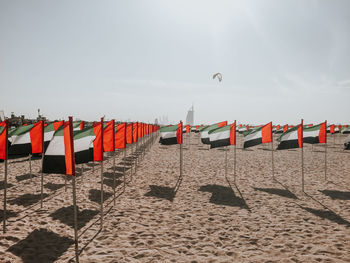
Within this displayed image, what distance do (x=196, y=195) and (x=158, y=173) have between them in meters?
5.02

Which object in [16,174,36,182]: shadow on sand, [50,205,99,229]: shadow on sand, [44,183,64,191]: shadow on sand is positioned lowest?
[50,205,99,229]: shadow on sand

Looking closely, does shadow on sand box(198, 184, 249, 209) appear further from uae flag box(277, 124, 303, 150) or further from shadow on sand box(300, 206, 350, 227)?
uae flag box(277, 124, 303, 150)

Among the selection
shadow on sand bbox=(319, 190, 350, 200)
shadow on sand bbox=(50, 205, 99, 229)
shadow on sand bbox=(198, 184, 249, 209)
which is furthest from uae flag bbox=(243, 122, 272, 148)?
shadow on sand bbox=(50, 205, 99, 229)

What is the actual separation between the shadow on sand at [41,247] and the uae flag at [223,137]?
29.7 feet

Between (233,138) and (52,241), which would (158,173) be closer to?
(233,138)

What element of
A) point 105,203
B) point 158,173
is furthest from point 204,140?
point 105,203

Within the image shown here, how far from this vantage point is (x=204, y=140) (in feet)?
52.2

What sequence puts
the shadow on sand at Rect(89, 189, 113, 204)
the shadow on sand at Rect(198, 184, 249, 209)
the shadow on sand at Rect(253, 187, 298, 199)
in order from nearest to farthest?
the shadow on sand at Rect(198, 184, 249, 209) < the shadow on sand at Rect(89, 189, 113, 204) < the shadow on sand at Rect(253, 187, 298, 199)

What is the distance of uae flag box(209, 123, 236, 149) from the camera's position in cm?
1352

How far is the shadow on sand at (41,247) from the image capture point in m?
5.54

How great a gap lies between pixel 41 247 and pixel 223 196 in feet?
23.9

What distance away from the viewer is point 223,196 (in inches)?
421

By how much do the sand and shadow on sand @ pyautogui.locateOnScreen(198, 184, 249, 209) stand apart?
0.14 ft

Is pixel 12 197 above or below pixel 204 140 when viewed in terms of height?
below
